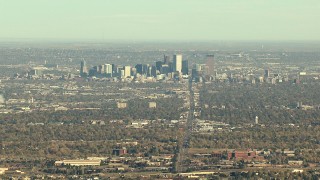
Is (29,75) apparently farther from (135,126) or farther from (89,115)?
(135,126)

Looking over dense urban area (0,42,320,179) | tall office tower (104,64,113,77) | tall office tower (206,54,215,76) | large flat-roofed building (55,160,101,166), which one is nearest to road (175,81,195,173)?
dense urban area (0,42,320,179)

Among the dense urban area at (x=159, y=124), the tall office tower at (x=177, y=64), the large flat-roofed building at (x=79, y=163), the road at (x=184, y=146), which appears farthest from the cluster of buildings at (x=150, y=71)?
the large flat-roofed building at (x=79, y=163)

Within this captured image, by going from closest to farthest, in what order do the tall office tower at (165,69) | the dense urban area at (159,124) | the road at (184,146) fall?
1. the road at (184,146)
2. the dense urban area at (159,124)
3. the tall office tower at (165,69)

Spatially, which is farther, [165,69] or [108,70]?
[165,69]

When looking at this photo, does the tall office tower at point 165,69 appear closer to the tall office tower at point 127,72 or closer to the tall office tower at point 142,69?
the tall office tower at point 142,69

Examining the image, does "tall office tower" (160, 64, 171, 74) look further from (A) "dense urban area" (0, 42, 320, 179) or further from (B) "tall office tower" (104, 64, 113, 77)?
(B) "tall office tower" (104, 64, 113, 77)

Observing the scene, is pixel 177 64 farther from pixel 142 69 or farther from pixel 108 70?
pixel 108 70

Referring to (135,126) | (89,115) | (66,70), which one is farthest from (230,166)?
(66,70)

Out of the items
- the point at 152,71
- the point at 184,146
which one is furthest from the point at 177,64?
the point at 184,146
